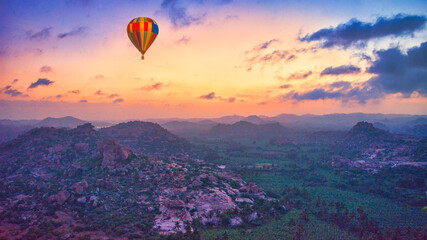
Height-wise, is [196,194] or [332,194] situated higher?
[196,194]

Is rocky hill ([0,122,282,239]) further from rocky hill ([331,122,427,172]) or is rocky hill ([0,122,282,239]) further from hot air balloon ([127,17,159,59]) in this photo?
rocky hill ([331,122,427,172])

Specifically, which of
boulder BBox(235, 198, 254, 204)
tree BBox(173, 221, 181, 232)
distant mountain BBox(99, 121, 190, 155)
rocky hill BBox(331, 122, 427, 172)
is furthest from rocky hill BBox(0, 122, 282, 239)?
rocky hill BBox(331, 122, 427, 172)

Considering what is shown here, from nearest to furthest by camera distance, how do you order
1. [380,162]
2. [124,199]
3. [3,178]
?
[124,199] < [3,178] < [380,162]

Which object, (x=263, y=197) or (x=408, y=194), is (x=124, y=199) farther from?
(x=408, y=194)

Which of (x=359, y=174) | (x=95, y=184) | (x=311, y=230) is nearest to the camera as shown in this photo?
(x=311, y=230)

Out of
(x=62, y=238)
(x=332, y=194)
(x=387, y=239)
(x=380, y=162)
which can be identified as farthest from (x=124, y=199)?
(x=380, y=162)

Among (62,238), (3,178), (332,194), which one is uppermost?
(3,178)
